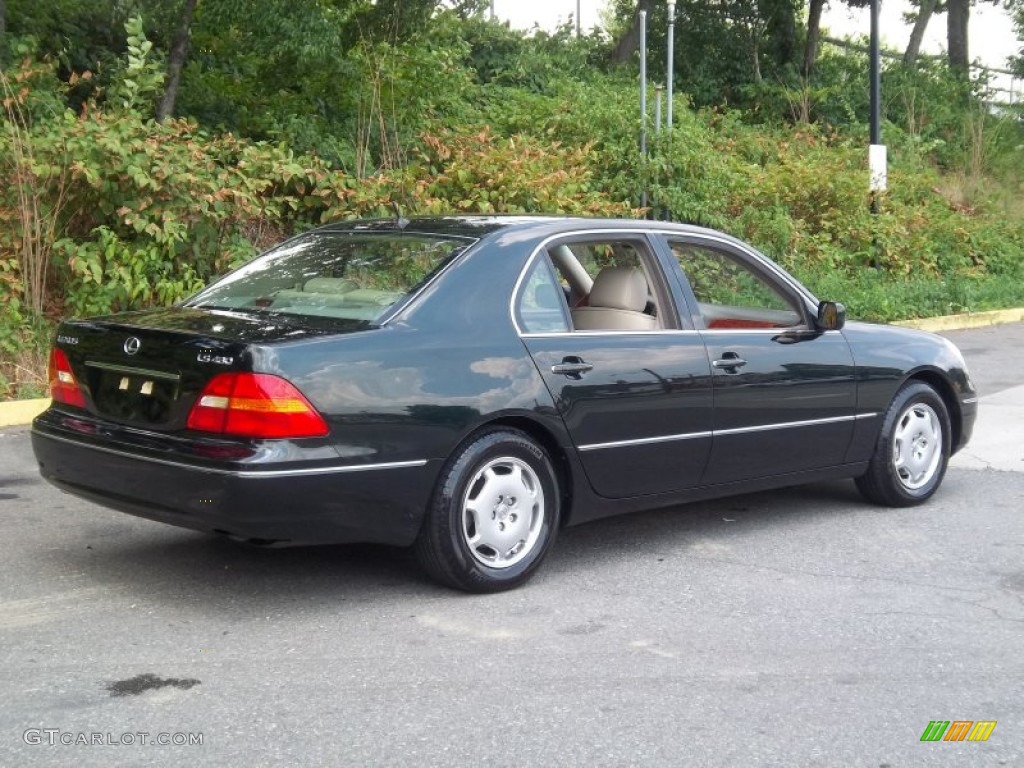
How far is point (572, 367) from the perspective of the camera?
18.5 feet

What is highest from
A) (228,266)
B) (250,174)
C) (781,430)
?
(250,174)

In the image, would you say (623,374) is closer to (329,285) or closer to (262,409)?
(329,285)

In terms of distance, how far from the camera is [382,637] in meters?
4.89

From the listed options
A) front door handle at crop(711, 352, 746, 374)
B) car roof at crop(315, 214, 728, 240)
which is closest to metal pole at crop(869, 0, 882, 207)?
car roof at crop(315, 214, 728, 240)

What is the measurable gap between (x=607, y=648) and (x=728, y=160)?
54.8 ft

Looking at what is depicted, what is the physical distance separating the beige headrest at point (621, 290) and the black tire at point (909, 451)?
1650mm

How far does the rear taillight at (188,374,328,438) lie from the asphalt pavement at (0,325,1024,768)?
28.8 inches

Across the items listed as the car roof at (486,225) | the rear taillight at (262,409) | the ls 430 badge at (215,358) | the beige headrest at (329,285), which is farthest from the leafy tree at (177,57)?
the rear taillight at (262,409)

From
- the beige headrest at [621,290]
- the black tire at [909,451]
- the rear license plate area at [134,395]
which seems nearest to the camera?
the rear license plate area at [134,395]

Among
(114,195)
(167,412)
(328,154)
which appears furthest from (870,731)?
(328,154)

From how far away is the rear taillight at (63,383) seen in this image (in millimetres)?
5516

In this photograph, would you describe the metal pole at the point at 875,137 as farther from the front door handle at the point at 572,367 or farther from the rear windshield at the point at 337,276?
the front door handle at the point at 572,367

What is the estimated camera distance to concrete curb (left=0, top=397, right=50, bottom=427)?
30.4 feet

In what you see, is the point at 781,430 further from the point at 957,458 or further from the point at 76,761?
the point at 76,761
